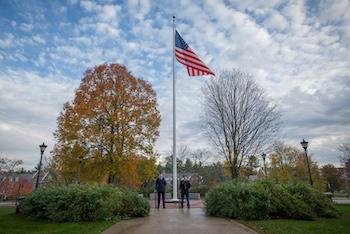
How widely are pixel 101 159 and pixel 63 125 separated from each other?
11.9 ft

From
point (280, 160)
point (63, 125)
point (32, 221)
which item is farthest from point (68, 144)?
point (280, 160)

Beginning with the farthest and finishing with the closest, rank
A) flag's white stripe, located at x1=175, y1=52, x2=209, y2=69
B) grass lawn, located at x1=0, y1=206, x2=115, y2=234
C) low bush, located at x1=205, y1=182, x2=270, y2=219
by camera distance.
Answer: flag's white stripe, located at x1=175, y1=52, x2=209, y2=69 → low bush, located at x1=205, y1=182, x2=270, y2=219 → grass lawn, located at x1=0, y1=206, x2=115, y2=234

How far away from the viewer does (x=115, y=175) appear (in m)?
20.0

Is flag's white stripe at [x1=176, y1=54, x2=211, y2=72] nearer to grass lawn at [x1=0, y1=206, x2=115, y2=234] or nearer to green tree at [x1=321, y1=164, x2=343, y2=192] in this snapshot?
grass lawn at [x1=0, y1=206, x2=115, y2=234]

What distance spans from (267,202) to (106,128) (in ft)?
43.2

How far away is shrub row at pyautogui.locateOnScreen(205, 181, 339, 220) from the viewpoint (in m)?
10.4

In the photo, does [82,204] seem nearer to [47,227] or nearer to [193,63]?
[47,227]

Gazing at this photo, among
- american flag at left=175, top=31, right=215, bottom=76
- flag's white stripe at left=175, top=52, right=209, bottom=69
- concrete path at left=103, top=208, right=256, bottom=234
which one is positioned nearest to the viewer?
concrete path at left=103, top=208, right=256, bottom=234

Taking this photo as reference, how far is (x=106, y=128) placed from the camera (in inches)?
779

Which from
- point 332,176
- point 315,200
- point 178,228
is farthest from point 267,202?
point 332,176

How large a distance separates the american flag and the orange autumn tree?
18.4ft

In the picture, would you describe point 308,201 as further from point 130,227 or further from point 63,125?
point 63,125

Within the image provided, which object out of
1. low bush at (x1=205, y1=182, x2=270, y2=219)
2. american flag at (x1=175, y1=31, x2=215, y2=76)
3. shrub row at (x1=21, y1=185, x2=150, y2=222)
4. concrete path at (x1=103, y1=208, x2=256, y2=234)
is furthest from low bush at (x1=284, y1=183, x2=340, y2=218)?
american flag at (x1=175, y1=31, x2=215, y2=76)

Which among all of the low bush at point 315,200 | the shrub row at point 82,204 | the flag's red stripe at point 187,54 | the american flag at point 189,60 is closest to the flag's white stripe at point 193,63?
the american flag at point 189,60
